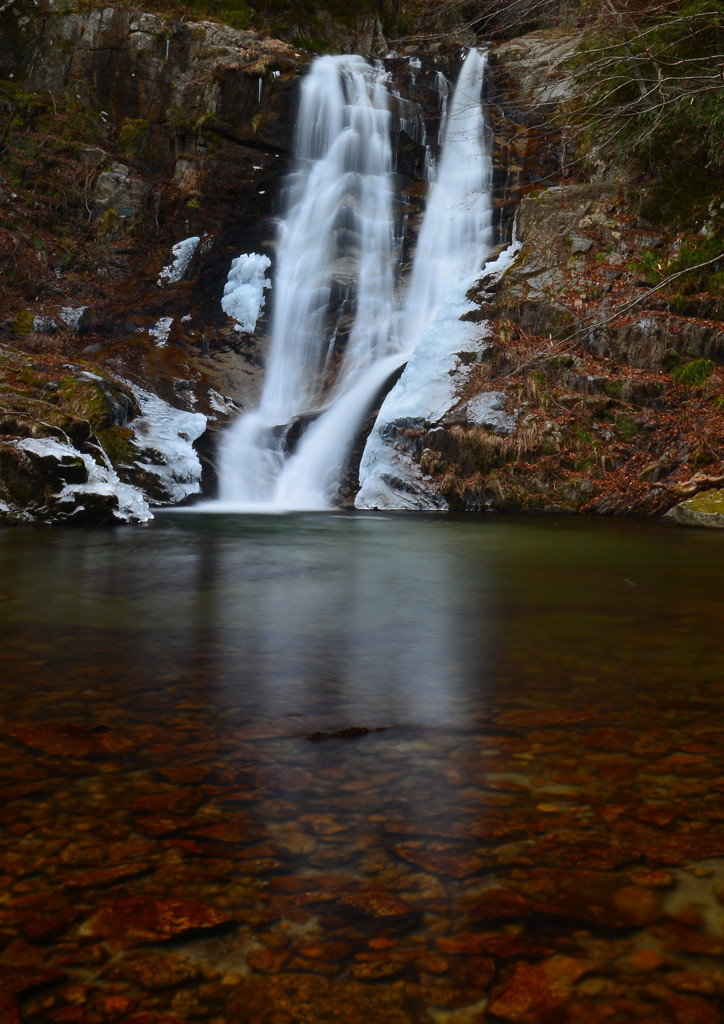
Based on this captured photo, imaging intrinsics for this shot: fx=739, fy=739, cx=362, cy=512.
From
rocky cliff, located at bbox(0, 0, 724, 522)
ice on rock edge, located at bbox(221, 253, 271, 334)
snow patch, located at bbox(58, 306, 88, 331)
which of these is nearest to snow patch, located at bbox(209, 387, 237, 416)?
rocky cliff, located at bbox(0, 0, 724, 522)

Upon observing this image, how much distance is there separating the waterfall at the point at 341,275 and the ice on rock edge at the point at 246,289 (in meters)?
0.40

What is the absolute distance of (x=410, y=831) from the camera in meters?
1.70

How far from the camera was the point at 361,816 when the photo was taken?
1778mm

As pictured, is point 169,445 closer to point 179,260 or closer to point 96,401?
point 96,401

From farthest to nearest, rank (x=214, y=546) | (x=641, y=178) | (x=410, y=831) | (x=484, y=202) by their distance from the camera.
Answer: (x=484, y=202) → (x=641, y=178) → (x=214, y=546) → (x=410, y=831)

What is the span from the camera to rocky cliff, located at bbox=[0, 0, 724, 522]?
457 inches

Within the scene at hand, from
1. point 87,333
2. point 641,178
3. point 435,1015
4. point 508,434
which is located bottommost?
point 435,1015

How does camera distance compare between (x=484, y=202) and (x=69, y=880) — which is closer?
(x=69, y=880)

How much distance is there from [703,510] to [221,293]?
40.8ft

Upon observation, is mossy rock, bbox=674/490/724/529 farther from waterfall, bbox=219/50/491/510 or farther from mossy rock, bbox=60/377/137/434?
mossy rock, bbox=60/377/137/434

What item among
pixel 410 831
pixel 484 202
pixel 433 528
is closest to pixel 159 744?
pixel 410 831

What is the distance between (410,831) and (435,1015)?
0.54m

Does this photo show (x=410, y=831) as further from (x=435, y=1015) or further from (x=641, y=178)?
(x=641, y=178)

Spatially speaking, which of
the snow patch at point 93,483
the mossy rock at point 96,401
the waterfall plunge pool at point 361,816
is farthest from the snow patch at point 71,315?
the waterfall plunge pool at point 361,816
